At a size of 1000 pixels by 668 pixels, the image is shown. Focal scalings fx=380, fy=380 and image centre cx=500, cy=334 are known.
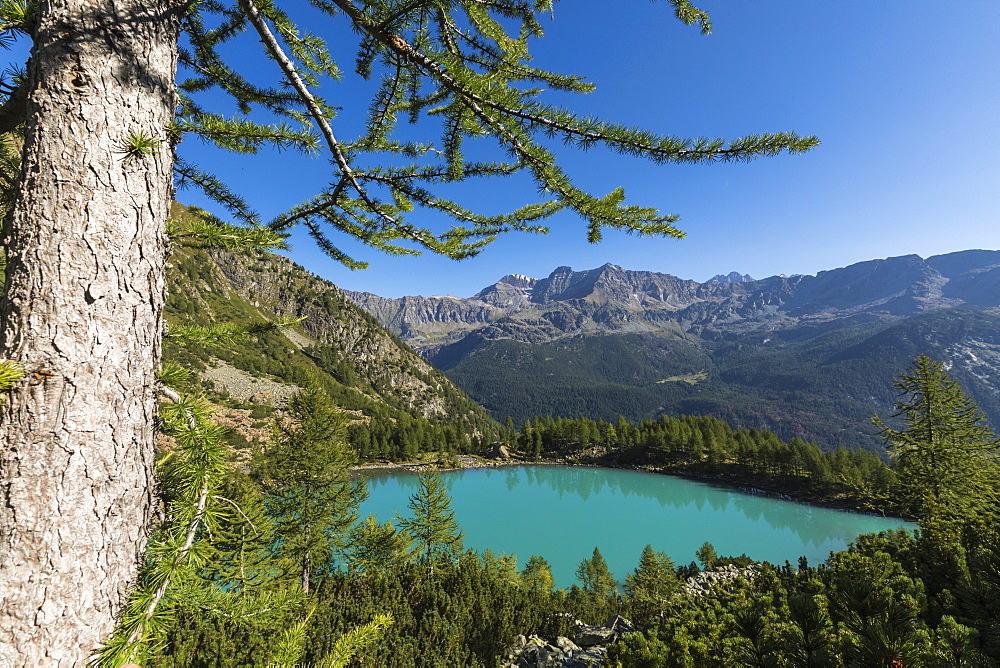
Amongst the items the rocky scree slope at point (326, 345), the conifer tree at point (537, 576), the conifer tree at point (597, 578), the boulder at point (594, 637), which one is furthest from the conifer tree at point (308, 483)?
the rocky scree slope at point (326, 345)

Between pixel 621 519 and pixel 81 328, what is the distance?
156 ft

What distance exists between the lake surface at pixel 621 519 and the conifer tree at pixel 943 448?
66.0 feet

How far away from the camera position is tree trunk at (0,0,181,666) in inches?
40.0

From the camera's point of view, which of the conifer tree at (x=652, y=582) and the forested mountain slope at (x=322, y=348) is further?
the forested mountain slope at (x=322, y=348)

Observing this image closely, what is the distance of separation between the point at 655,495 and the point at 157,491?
190 feet

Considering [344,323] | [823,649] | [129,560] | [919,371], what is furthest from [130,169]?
[344,323]

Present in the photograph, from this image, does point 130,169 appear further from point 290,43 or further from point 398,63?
point 290,43

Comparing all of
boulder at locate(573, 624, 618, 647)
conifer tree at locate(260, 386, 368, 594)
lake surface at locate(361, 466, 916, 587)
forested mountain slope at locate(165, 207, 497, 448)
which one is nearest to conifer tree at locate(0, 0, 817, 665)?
boulder at locate(573, 624, 618, 647)

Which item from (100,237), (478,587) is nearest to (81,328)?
(100,237)

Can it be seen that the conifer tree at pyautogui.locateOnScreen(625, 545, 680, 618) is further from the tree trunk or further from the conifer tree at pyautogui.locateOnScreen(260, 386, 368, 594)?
the tree trunk

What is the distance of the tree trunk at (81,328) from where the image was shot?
40.0 inches

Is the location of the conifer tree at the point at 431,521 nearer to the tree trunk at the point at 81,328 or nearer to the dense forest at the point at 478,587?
the dense forest at the point at 478,587

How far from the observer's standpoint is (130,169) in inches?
52.7

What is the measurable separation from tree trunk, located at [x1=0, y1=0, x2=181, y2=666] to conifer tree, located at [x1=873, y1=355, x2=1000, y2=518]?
18342mm
